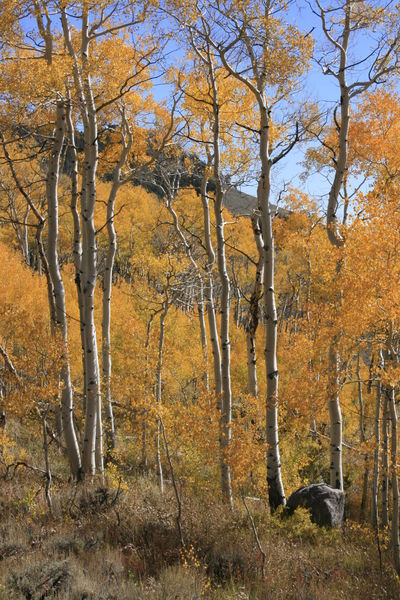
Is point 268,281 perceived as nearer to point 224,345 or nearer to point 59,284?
point 224,345

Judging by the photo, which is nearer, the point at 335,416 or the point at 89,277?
the point at 89,277

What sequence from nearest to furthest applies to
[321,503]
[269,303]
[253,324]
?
1. [269,303]
2. [321,503]
3. [253,324]

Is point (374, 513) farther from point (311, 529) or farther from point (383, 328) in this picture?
point (383, 328)

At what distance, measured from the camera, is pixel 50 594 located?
13.2 feet

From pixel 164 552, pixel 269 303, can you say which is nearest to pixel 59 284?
pixel 269 303

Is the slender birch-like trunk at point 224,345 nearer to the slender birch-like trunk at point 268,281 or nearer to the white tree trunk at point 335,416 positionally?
the slender birch-like trunk at point 268,281

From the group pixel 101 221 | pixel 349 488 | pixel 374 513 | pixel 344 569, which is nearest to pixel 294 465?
pixel 374 513

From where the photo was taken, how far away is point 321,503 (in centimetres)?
760

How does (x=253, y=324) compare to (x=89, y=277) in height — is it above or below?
below

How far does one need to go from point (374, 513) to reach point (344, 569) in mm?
5315

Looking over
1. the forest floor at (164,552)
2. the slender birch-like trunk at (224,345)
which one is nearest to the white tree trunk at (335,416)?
the forest floor at (164,552)

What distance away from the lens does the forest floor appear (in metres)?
4.42

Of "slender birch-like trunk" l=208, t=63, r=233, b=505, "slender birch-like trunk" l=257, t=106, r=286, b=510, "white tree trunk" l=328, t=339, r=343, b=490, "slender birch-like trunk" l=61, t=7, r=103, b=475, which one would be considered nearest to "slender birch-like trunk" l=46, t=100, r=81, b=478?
"slender birch-like trunk" l=61, t=7, r=103, b=475

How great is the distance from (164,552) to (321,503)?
10.1 ft
